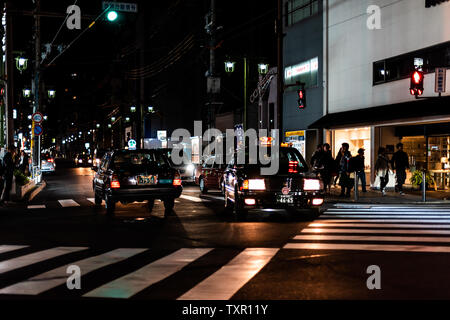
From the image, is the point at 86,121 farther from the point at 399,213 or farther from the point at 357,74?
the point at 399,213

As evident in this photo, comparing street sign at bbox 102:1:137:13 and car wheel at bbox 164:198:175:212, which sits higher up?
street sign at bbox 102:1:137:13

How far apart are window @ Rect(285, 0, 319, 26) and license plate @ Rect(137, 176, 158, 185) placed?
1721 centimetres

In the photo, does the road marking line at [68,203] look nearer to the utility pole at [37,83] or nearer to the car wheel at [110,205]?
the car wheel at [110,205]

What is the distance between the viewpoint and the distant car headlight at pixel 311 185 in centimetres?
1307

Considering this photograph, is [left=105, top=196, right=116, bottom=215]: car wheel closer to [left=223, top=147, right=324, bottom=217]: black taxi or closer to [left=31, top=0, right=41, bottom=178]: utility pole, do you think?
[left=223, top=147, right=324, bottom=217]: black taxi

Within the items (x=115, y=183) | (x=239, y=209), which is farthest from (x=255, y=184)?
(x=115, y=183)

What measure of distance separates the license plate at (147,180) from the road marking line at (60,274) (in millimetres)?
5268

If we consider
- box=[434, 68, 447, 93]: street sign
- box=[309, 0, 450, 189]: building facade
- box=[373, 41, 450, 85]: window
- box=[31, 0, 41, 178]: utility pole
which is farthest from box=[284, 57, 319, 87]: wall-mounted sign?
box=[31, 0, 41, 178]: utility pole

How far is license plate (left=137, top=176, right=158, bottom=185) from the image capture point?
14492 mm

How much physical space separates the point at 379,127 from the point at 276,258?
16227 mm

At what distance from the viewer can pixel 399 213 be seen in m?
15.0

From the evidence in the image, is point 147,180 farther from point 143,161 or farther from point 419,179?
point 419,179

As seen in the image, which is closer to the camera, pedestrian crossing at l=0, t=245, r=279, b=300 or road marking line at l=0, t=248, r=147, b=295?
pedestrian crossing at l=0, t=245, r=279, b=300
